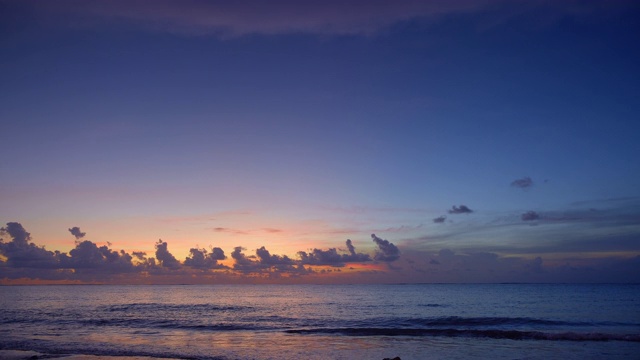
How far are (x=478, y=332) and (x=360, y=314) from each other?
22.4m

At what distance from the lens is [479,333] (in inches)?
1588

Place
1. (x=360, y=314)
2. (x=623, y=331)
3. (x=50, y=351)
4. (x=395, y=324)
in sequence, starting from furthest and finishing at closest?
1. (x=360, y=314)
2. (x=395, y=324)
3. (x=623, y=331)
4. (x=50, y=351)

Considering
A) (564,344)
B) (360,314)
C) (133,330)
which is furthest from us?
(360,314)

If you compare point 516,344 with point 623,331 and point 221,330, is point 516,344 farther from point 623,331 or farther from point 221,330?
point 221,330

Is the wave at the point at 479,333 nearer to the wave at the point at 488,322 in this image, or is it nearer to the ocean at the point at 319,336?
the ocean at the point at 319,336

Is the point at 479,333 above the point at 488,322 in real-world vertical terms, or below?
above

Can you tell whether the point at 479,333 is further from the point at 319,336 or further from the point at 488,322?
the point at 319,336

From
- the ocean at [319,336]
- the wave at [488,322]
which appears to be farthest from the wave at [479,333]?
the wave at [488,322]

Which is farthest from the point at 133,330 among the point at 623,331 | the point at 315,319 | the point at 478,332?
→ the point at 623,331

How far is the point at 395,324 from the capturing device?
4903 centimetres

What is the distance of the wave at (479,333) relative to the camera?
36281mm

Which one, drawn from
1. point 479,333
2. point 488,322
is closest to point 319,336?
point 479,333

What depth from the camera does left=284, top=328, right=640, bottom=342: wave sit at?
3628 cm

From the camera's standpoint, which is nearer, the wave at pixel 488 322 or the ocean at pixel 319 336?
the ocean at pixel 319 336
